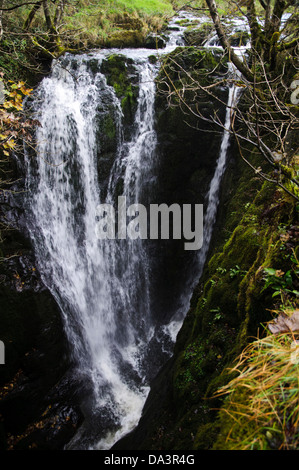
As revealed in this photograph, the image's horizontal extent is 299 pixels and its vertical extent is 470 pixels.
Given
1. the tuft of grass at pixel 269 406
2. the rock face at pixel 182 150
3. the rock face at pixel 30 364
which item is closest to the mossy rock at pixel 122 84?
the rock face at pixel 182 150

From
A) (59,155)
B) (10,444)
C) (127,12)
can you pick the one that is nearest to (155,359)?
(10,444)

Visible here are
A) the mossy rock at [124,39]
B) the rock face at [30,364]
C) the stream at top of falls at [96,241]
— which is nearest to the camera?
the rock face at [30,364]

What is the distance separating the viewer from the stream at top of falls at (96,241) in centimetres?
695

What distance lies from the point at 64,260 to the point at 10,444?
4174mm

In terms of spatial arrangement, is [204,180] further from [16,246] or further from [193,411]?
[193,411]

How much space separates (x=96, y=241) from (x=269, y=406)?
6.80 m

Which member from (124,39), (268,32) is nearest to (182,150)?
(268,32)

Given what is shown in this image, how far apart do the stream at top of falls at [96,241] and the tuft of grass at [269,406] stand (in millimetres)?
5354

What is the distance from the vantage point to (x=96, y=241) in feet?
26.3

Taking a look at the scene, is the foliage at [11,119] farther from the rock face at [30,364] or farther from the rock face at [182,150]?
the rock face at [182,150]

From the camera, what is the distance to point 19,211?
6711 mm

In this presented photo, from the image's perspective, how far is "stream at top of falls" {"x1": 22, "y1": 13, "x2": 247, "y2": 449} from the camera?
6.95 meters
